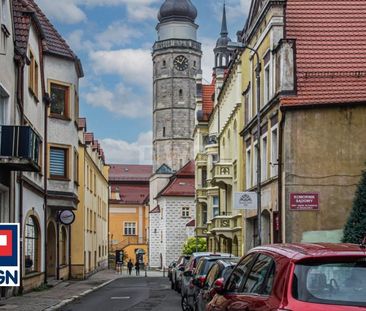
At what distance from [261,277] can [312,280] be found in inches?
42.4

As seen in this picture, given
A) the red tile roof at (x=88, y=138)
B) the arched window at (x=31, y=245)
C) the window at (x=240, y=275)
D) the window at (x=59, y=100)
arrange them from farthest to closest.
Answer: the red tile roof at (x=88, y=138) < the window at (x=59, y=100) < the arched window at (x=31, y=245) < the window at (x=240, y=275)

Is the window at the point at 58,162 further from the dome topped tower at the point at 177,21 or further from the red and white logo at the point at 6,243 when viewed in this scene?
the dome topped tower at the point at 177,21

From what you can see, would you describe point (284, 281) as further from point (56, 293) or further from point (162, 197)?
point (162, 197)

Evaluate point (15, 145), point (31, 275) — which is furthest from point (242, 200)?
point (15, 145)

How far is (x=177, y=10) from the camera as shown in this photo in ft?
402

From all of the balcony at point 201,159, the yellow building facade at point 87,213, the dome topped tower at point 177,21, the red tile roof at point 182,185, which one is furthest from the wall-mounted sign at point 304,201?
the dome topped tower at point 177,21

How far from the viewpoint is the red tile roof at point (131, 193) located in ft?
408

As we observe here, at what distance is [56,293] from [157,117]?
94525mm

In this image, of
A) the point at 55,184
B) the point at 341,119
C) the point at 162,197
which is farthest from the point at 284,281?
the point at 162,197

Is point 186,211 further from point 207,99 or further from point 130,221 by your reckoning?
point 130,221

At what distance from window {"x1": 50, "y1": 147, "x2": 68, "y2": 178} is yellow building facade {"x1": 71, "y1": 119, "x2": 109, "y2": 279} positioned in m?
9.26

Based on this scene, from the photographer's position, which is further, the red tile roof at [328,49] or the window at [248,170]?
the window at [248,170]

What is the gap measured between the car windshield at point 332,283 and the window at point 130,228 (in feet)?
368

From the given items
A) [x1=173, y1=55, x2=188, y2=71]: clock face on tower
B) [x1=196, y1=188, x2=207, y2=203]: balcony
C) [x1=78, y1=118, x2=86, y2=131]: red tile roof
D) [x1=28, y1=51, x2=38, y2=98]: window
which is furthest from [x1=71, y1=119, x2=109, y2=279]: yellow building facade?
[x1=173, y1=55, x2=188, y2=71]: clock face on tower
